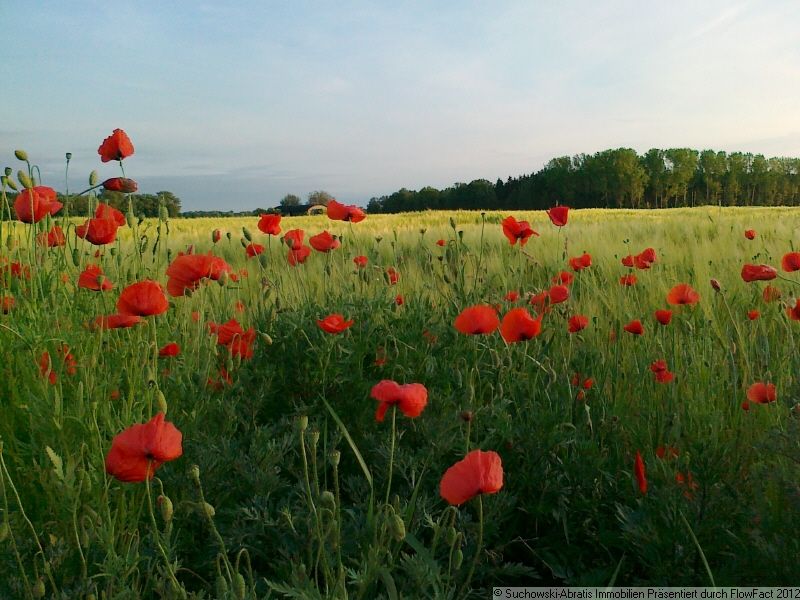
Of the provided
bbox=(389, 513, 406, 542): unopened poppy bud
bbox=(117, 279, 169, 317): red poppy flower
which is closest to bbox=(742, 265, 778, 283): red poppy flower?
bbox=(389, 513, 406, 542): unopened poppy bud

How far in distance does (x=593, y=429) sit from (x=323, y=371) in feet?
2.49

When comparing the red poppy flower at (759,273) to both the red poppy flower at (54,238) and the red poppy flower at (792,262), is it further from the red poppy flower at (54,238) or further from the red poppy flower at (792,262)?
the red poppy flower at (54,238)

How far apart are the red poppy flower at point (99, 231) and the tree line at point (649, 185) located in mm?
55904

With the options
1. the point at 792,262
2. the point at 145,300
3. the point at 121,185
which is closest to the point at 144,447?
the point at 145,300

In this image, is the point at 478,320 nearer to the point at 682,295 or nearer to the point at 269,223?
the point at 682,295

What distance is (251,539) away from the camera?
137 cm

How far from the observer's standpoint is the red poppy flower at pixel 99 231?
1.88 m

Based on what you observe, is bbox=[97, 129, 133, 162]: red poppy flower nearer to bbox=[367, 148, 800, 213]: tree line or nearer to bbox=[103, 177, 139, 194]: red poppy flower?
bbox=[103, 177, 139, 194]: red poppy flower

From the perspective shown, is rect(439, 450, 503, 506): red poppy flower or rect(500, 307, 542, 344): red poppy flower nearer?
rect(439, 450, 503, 506): red poppy flower

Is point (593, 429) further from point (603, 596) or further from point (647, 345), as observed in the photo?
point (647, 345)

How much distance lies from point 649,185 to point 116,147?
211 ft

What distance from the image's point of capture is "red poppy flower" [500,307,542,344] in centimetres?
154

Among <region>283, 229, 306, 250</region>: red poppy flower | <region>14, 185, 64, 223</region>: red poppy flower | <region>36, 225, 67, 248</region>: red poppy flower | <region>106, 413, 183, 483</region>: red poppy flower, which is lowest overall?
<region>106, 413, 183, 483</region>: red poppy flower

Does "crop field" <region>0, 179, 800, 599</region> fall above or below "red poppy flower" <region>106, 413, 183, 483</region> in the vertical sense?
below
